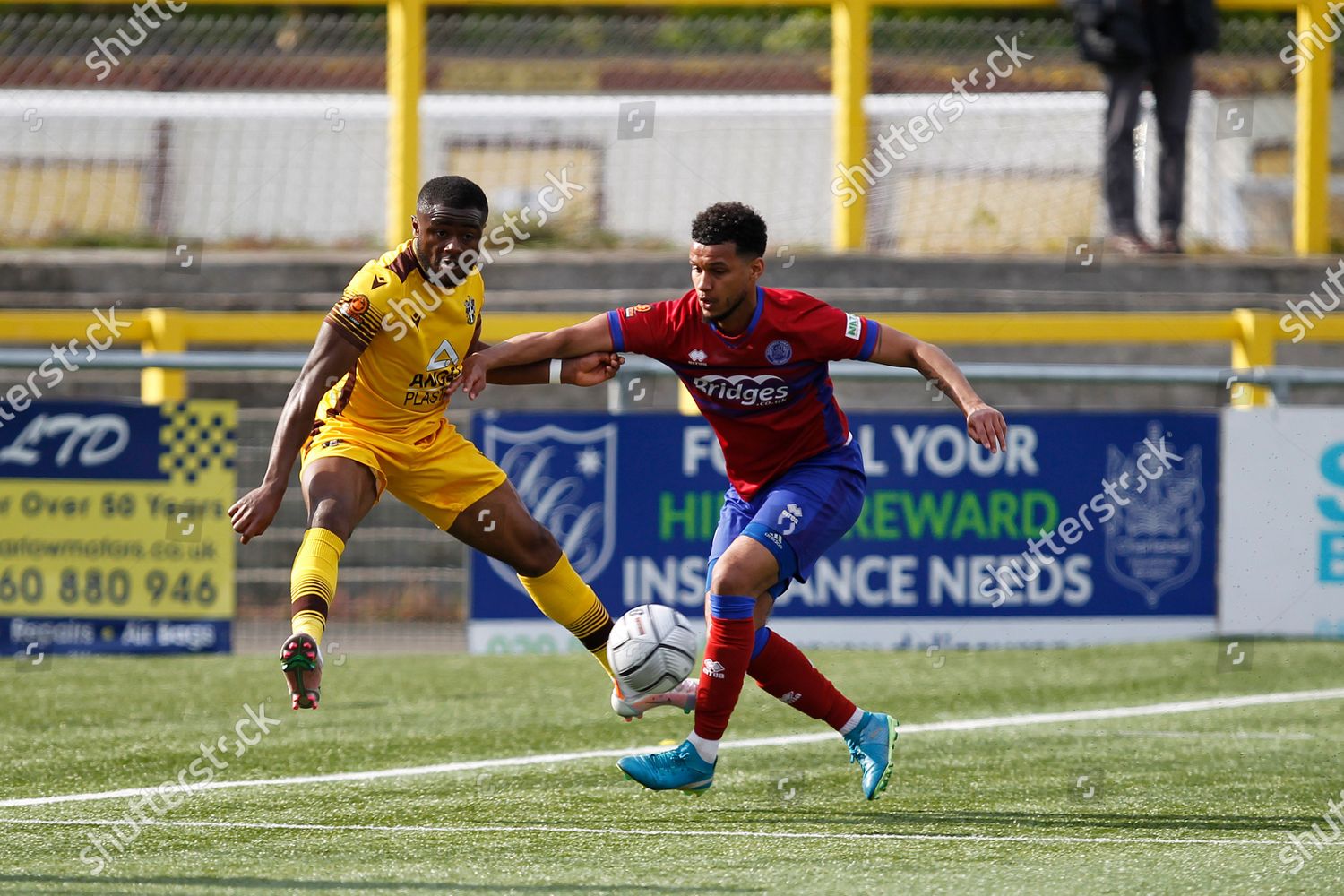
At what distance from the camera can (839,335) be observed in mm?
5367

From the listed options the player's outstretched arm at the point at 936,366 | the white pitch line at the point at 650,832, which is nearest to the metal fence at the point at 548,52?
the player's outstretched arm at the point at 936,366

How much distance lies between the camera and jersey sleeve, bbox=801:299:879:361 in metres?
5.36

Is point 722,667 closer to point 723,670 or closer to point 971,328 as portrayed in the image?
point 723,670

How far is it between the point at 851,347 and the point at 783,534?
66 cm

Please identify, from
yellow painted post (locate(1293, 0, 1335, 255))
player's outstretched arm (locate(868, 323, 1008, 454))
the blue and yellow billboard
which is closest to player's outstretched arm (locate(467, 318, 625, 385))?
player's outstretched arm (locate(868, 323, 1008, 454))

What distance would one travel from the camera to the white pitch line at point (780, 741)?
5.51 metres

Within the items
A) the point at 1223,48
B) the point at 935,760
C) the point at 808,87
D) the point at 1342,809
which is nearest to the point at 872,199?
the point at 808,87

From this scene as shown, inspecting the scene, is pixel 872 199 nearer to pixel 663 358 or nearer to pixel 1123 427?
pixel 1123 427

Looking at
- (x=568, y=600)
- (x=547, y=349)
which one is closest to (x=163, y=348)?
(x=568, y=600)

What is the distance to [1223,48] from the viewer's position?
12422 millimetres

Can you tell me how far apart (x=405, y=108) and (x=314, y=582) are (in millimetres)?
6469

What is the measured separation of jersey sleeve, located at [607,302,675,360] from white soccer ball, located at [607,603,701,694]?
0.89m

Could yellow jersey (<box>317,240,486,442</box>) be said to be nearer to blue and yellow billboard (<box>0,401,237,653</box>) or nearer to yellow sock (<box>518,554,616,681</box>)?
yellow sock (<box>518,554,616,681</box>)

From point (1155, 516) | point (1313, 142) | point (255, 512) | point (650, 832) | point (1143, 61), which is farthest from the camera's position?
point (1313, 142)
